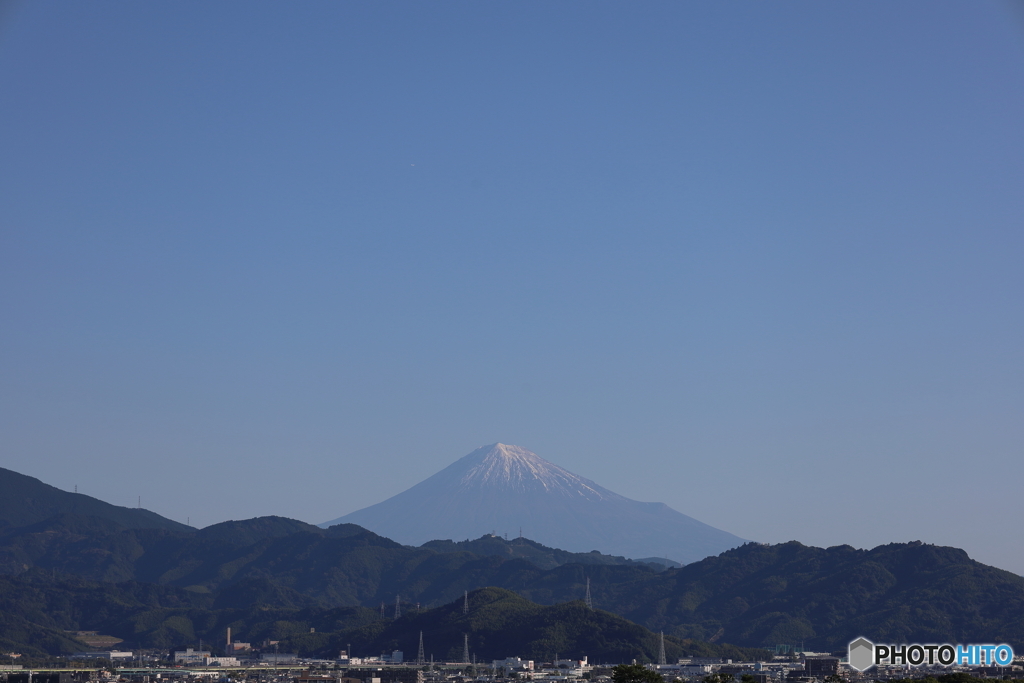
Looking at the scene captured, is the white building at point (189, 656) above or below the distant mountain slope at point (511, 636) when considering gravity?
below

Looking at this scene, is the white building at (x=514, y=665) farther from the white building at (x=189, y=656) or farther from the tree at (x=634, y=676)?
the tree at (x=634, y=676)

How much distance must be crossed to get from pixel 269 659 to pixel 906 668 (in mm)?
90507

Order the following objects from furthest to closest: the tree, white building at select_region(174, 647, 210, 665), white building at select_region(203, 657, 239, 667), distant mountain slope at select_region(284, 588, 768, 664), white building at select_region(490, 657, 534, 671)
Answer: white building at select_region(174, 647, 210, 665), white building at select_region(203, 657, 239, 667), distant mountain slope at select_region(284, 588, 768, 664), white building at select_region(490, 657, 534, 671), the tree

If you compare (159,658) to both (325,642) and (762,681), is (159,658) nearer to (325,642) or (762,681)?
(325,642)

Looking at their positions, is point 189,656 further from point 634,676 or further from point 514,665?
point 634,676

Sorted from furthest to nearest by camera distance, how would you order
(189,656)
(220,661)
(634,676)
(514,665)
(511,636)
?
(189,656)
(220,661)
(511,636)
(514,665)
(634,676)

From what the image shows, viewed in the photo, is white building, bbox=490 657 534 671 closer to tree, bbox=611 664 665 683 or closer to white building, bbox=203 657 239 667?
white building, bbox=203 657 239 667

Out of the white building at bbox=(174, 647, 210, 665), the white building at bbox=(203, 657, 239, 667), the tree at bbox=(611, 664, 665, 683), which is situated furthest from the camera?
the white building at bbox=(174, 647, 210, 665)

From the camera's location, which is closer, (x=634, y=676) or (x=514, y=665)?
(x=634, y=676)

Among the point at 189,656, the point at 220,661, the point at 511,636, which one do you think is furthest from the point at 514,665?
the point at 189,656

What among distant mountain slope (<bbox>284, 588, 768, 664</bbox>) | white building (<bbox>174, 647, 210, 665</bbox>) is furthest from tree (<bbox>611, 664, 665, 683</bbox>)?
white building (<bbox>174, 647, 210, 665</bbox>)

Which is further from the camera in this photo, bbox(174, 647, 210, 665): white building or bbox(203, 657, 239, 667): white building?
bbox(174, 647, 210, 665): white building

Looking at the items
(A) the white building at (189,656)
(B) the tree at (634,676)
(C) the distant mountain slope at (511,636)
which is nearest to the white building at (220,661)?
(A) the white building at (189,656)

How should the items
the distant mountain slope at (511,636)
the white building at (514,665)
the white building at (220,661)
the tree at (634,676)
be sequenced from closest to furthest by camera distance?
the tree at (634,676) → the white building at (514,665) → the distant mountain slope at (511,636) → the white building at (220,661)
